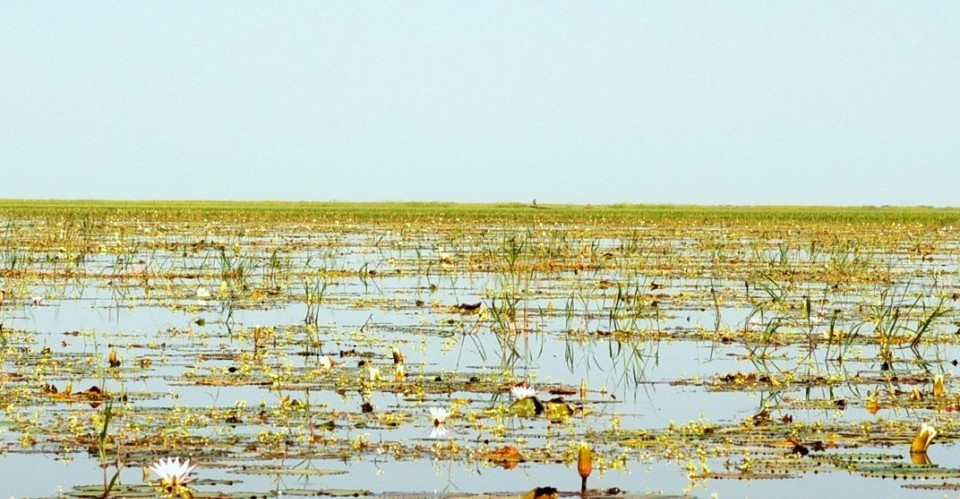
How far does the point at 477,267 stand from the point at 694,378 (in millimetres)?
10092

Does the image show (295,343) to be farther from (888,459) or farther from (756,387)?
(888,459)

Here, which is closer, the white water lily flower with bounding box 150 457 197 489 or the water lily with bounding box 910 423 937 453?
the white water lily flower with bounding box 150 457 197 489

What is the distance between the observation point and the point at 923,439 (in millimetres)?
5695

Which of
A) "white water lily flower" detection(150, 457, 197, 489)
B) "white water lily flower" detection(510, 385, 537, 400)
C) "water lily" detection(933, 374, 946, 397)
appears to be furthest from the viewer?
"water lily" detection(933, 374, 946, 397)

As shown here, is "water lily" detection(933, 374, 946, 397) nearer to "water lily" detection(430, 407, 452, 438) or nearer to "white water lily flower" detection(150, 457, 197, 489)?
"water lily" detection(430, 407, 452, 438)

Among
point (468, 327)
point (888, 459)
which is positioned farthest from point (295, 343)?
point (888, 459)

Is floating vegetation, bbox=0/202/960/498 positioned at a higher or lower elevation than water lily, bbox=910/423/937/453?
lower

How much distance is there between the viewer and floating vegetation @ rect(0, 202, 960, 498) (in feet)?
17.3

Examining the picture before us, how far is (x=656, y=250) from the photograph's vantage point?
72.1 feet

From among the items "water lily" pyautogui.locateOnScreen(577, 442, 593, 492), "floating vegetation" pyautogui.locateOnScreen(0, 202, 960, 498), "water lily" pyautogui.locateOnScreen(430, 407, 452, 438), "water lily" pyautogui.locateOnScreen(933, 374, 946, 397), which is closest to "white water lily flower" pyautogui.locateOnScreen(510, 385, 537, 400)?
"floating vegetation" pyautogui.locateOnScreen(0, 202, 960, 498)

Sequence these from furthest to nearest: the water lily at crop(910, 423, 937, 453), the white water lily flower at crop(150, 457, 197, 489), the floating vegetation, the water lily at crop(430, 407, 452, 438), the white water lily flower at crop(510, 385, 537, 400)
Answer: the white water lily flower at crop(510, 385, 537, 400) → the water lily at crop(430, 407, 452, 438) → the water lily at crop(910, 423, 937, 453) → the floating vegetation → the white water lily flower at crop(150, 457, 197, 489)

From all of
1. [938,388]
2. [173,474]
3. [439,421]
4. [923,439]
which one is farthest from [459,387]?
[173,474]

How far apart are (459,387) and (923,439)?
2567 mm

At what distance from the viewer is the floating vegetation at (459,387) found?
529 cm
